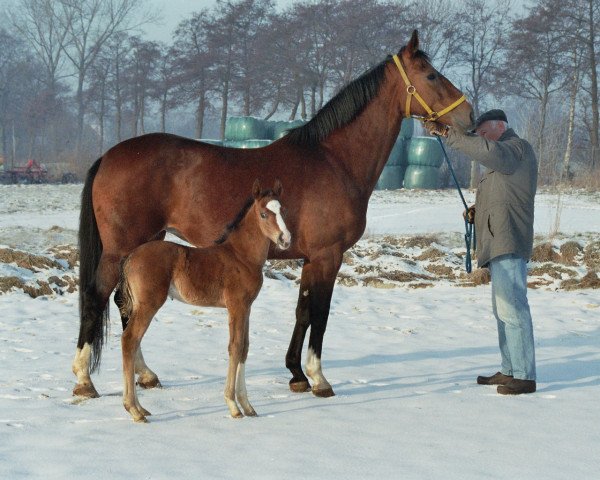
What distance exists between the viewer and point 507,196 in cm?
530

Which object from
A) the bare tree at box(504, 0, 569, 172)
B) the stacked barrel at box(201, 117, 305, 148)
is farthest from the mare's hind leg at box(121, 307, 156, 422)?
the bare tree at box(504, 0, 569, 172)

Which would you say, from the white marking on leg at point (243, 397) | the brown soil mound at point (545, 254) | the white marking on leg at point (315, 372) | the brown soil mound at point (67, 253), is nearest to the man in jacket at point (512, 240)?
the white marking on leg at point (315, 372)

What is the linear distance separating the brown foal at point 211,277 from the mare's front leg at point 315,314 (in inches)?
30.6

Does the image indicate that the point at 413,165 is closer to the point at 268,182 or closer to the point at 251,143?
the point at 251,143

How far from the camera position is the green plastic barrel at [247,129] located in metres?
28.8

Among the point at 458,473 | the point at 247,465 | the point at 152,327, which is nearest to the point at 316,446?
the point at 247,465

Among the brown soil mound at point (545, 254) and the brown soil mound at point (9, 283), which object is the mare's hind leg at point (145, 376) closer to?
the brown soil mound at point (9, 283)

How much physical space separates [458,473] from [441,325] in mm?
4351

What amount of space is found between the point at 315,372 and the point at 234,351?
95 cm

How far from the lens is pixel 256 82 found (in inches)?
1410

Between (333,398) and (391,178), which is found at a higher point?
(391,178)

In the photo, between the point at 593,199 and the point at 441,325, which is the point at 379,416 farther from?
the point at 593,199

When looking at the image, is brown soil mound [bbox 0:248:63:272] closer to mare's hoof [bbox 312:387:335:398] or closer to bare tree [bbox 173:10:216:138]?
mare's hoof [bbox 312:387:335:398]

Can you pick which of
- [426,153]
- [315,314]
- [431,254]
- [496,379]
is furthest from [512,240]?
[426,153]
